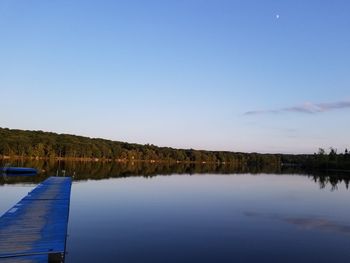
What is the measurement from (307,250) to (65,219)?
520 inches

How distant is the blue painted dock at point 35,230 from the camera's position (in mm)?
15016

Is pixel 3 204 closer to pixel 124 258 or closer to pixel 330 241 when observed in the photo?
pixel 124 258

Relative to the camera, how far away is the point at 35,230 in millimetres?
19156

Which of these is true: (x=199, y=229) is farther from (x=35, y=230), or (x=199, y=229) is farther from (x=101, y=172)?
(x=101, y=172)

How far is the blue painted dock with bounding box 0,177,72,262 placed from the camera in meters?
15.0

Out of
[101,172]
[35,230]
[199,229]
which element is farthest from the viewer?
[101,172]

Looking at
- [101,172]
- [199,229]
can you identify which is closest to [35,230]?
[199,229]

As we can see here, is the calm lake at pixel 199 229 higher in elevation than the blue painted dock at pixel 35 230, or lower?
lower

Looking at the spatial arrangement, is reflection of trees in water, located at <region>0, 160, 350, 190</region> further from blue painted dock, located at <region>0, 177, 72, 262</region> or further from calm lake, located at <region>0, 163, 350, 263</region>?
blue painted dock, located at <region>0, 177, 72, 262</region>

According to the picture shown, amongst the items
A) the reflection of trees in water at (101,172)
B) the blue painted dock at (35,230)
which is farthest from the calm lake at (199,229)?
the reflection of trees in water at (101,172)

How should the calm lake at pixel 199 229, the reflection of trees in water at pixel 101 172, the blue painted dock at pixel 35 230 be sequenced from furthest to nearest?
the reflection of trees in water at pixel 101 172, the calm lake at pixel 199 229, the blue painted dock at pixel 35 230

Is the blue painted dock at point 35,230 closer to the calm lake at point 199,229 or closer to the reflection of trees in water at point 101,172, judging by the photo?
the calm lake at point 199,229

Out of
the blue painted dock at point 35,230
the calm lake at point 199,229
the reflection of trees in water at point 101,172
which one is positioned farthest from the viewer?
the reflection of trees in water at point 101,172

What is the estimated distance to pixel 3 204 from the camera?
3309 centimetres
